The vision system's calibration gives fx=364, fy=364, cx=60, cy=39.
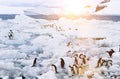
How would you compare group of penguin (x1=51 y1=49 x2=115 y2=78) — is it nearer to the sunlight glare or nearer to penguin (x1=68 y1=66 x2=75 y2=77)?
penguin (x1=68 y1=66 x2=75 y2=77)

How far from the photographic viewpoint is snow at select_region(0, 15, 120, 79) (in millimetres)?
5430

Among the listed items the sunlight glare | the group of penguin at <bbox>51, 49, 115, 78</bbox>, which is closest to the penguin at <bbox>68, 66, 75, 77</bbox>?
the group of penguin at <bbox>51, 49, 115, 78</bbox>

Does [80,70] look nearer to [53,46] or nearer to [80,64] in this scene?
[80,64]

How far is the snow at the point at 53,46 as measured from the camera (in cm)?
543

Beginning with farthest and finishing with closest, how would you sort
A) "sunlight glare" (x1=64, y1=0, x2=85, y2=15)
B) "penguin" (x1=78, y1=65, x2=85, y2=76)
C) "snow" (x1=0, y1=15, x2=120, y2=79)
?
1. "sunlight glare" (x1=64, y1=0, x2=85, y2=15)
2. "snow" (x1=0, y1=15, x2=120, y2=79)
3. "penguin" (x1=78, y1=65, x2=85, y2=76)

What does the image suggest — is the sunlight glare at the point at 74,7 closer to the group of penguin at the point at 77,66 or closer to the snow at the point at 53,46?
the snow at the point at 53,46

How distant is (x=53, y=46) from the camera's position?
5.93 m

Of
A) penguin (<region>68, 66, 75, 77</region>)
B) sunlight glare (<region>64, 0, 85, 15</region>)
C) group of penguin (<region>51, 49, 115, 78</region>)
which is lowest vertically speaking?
penguin (<region>68, 66, 75, 77</region>)

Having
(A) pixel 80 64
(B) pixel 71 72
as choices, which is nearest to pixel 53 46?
(A) pixel 80 64

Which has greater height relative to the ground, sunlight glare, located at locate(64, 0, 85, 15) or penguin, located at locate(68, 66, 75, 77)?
sunlight glare, located at locate(64, 0, 85, 15)

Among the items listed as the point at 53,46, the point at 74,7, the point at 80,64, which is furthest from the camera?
the point at 74,7

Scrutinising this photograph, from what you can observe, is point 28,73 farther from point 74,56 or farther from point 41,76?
point 74,56

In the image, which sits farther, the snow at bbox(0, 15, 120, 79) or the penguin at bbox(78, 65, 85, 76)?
the snow at bbox(0, 15, 120, 79)

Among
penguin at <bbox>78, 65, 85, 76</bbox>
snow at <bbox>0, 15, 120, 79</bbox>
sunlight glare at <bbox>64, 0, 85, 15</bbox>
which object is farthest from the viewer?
sunlight glare at <bbox>64, 0, 85, 15</bbox>
